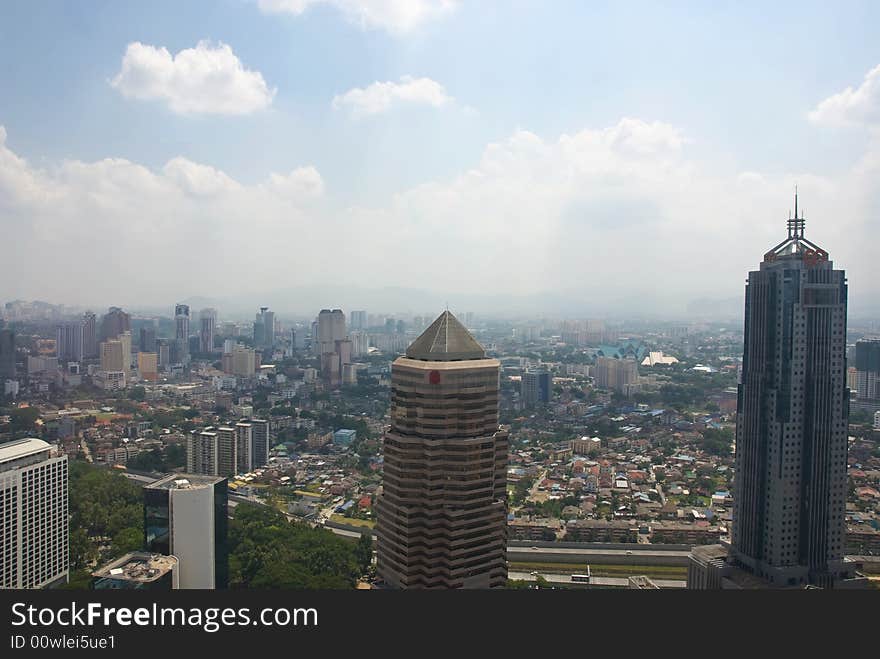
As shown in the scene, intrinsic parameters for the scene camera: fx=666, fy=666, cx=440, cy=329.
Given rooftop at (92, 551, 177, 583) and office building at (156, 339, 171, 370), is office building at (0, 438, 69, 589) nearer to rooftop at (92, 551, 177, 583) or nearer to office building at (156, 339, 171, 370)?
rooftop at (92, 551, 177, 583)

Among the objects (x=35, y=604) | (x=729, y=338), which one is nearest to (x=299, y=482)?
(x=35, y=604)

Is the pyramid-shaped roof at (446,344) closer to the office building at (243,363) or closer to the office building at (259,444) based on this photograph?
the office building at (259,444)

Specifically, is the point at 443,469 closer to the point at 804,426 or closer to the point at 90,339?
the point at 804,426

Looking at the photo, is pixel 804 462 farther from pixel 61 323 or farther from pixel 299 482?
pixel 61 323

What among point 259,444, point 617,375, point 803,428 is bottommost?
point 259,444

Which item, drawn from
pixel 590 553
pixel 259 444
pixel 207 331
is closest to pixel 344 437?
pixel 259 444

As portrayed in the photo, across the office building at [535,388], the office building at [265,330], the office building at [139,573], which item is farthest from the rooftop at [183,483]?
the office building at [265,330]

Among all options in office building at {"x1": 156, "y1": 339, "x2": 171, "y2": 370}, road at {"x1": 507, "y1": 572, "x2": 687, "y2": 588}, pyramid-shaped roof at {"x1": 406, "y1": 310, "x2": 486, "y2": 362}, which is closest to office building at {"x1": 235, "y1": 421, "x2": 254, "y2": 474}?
road at {"x1": 507, "y1": 572, "x2": 687, "y2": 588}
